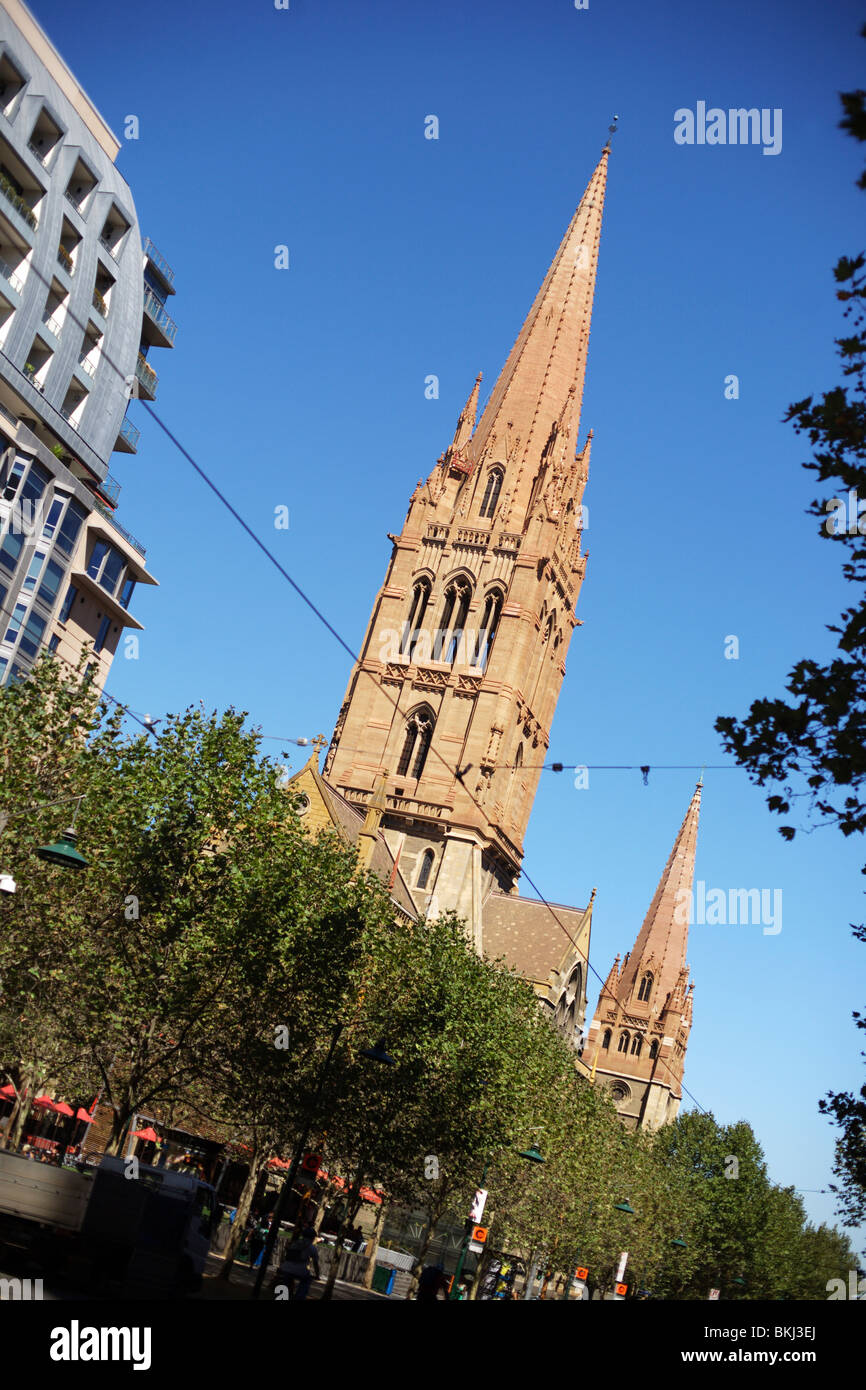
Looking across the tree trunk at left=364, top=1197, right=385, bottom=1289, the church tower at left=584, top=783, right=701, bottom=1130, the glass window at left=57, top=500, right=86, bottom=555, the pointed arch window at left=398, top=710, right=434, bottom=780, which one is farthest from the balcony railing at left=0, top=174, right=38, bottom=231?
the church tower at left=584, top=783, right=701, bottom=1130

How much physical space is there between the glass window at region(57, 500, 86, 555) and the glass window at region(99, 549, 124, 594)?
14.8 feet

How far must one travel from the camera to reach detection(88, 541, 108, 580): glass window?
6781 centimetres

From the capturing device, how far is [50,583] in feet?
208

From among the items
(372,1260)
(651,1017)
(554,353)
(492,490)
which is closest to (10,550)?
(492,490)

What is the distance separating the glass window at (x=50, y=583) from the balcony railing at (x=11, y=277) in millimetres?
13640

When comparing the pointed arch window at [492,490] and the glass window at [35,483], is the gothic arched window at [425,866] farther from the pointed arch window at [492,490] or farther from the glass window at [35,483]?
the glass window at [35,483]

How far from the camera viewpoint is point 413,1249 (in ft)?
170

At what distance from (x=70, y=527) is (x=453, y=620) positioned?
22.0 meters

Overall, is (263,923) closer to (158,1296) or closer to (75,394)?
(158,1296)

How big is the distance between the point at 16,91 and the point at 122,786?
36639mm

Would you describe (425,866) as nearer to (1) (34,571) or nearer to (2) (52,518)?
A: (1) (34,571)

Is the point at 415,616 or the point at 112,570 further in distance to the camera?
the point at 415,616

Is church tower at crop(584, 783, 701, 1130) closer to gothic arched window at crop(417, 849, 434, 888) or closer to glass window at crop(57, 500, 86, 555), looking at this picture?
gothic arched window at crop(417, 849, 434, 888)
